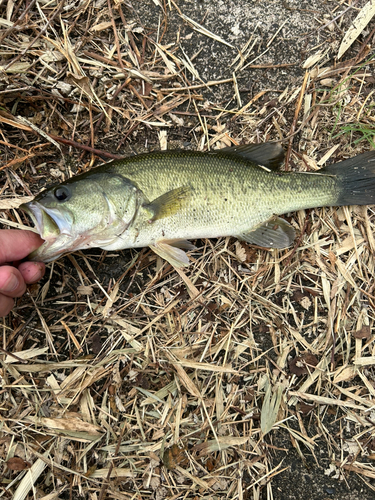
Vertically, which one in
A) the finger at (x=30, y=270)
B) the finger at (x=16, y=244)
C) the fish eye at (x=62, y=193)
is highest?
the fish eye at (x=62, y=193)

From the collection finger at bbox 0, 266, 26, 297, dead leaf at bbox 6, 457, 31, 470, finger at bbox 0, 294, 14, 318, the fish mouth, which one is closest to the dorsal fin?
the fish mouth

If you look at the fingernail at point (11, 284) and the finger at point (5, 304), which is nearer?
the fingernail at point (11, 284)

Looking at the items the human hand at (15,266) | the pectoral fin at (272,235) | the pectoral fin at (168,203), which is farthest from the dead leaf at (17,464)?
the pectoral fin at (272,235)

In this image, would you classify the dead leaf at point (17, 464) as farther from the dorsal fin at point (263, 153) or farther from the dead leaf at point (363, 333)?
the dorsal fin at point (263, 153)

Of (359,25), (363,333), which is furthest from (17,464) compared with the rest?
(359,25)

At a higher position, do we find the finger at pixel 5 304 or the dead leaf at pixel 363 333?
the finger at pixel 5 304

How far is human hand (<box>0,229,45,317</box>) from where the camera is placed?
8.53 feet

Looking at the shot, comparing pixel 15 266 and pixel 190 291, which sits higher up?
pixel 15 266

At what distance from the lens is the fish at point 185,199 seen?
9.23 ft

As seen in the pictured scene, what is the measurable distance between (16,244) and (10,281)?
1.12 ft

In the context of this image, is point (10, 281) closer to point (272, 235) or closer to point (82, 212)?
point (82, 212)

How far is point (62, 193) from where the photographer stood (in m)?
2.80

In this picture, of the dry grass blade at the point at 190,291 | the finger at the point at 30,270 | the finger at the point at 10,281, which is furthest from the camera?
the dry grass blade at the point at 190,291

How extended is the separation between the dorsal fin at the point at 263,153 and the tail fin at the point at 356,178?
460 mm
